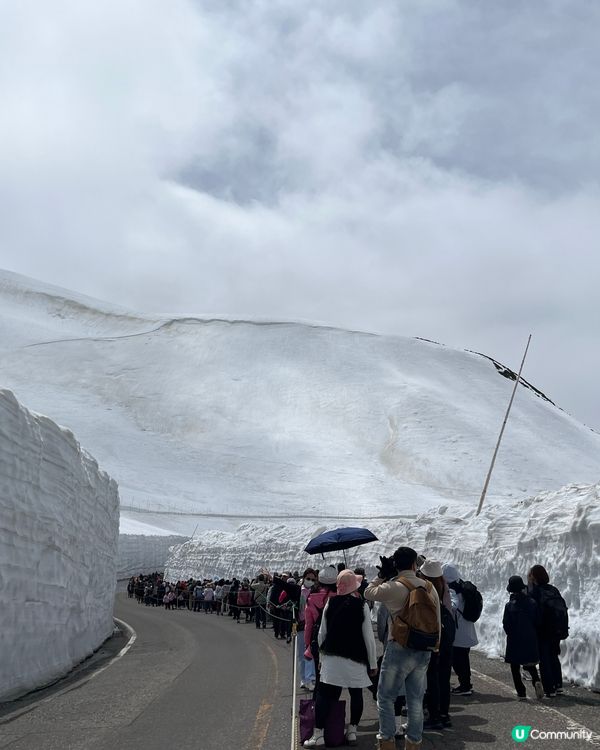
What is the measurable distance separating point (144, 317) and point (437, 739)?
10660 centimetres

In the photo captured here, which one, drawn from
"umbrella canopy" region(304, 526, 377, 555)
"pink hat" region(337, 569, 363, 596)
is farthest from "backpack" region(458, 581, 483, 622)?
"umbrella canopy" region(304, 526, 377, 555)

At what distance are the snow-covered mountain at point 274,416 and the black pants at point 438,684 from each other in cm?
4432

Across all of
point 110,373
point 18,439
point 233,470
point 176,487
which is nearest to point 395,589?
point 18,439

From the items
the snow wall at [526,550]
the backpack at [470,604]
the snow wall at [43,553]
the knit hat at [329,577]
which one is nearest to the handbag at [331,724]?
the knit hat at [329,577]

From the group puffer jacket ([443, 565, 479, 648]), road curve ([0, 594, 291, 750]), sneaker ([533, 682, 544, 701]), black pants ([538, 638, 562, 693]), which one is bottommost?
road curve ([0, 594, 291, 750])

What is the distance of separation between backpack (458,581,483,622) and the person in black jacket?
433 millimetres

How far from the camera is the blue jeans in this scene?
6414mm

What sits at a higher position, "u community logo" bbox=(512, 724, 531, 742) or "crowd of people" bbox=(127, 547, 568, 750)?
"crowd of people" bbox=(127, 547, 568, 750)

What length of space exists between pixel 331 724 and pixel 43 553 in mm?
6908

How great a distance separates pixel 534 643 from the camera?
932cm

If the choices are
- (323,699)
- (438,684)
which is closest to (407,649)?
(323,699)

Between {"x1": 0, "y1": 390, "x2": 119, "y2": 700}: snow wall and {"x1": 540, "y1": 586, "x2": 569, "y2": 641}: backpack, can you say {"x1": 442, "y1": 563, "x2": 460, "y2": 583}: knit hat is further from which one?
{"x1": 0, "y1": 390, "x2": 119, "y2": 700}: snow wall

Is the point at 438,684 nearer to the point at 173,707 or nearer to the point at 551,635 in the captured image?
the point at 551,635

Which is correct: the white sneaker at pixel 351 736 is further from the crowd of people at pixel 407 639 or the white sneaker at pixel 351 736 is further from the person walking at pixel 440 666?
the person walking at pixel 440 666
